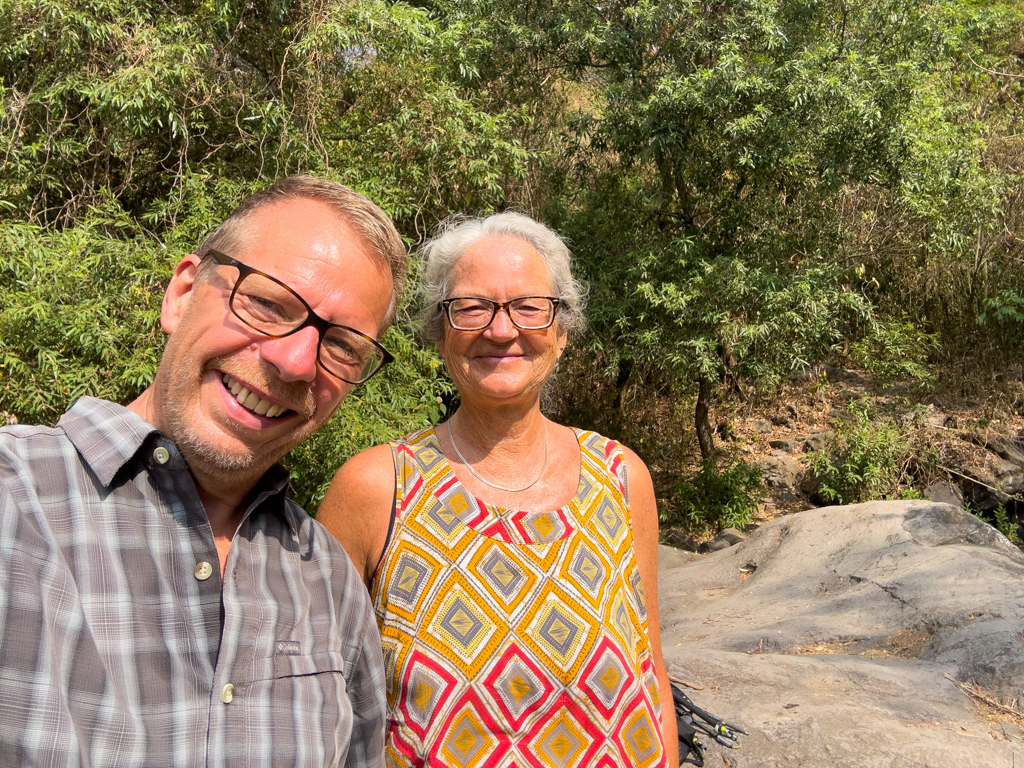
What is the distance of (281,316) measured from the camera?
53.8 inches

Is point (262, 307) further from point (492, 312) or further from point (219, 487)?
point (492, 312)

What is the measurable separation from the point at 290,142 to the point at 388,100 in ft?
3.19

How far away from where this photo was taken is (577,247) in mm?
9055

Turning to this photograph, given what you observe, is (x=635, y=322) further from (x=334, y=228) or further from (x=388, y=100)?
(x=334, y=228)

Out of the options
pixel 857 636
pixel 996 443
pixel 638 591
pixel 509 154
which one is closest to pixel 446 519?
pixel 638 591

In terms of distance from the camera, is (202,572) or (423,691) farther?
(423,691)

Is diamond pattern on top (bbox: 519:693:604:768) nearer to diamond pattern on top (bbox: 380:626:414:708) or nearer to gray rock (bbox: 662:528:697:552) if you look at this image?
diamond pattern on top (bbox: 380:626:414:708)

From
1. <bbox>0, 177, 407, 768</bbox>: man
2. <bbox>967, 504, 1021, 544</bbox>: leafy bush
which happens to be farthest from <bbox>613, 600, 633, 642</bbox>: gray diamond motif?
<bbox>967, 504, 1021, 544</bbox>: leafy bush

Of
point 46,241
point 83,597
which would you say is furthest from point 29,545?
point 46,241

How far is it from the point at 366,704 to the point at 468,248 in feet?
3.35

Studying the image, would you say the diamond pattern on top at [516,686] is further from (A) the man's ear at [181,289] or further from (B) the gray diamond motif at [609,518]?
(A) the man's ear at [181,289]

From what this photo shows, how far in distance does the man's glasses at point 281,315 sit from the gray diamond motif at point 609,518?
0.72 metres

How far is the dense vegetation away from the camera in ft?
18.4

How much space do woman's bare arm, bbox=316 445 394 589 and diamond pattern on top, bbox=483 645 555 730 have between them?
0.34 meters
